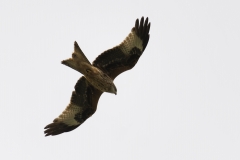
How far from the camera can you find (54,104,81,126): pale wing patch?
13.0 meters

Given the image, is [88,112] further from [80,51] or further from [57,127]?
[80,51]

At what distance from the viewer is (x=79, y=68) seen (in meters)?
11.7

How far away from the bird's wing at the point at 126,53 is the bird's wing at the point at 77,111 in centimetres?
90

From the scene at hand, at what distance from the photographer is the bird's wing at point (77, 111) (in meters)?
12.7

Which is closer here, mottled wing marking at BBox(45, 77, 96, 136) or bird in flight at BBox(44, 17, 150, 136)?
bird in flight at BBox(44, 17, 150, 136)

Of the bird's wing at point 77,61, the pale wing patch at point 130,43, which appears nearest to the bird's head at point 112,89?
the bird's wing at point 77,61

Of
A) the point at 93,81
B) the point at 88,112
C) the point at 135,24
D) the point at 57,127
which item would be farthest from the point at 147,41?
the point at 57,127

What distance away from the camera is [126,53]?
11961 mm

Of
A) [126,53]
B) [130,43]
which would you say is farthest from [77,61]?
[130,43]

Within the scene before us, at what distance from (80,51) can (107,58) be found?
2.72ft

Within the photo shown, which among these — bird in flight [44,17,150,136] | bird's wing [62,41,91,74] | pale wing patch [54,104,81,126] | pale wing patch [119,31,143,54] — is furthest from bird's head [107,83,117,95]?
pale wing patch [54,104,81,126]

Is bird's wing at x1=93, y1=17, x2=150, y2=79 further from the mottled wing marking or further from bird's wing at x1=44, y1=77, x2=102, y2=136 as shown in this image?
the mottled wing marking

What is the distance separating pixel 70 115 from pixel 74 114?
0.11 meters

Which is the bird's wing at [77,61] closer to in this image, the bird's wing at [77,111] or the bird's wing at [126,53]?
the bird's wing at [126,53]
